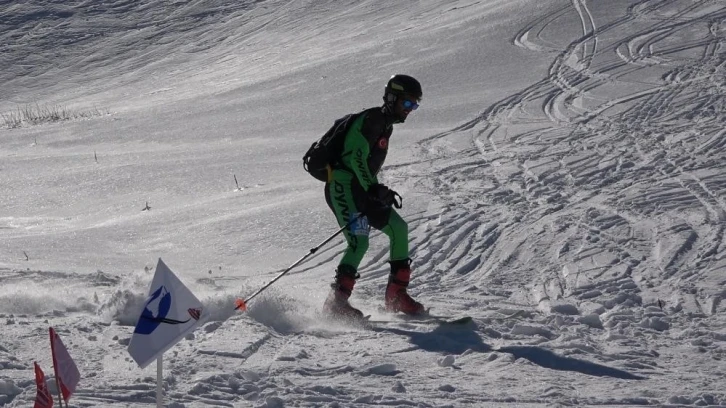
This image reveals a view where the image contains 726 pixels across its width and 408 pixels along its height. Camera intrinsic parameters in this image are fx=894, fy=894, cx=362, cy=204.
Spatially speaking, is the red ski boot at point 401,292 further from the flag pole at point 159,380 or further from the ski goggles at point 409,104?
the flag pole at point 159,380

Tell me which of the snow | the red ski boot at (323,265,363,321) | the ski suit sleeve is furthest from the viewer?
the red ski boot at (323,265,363,321)

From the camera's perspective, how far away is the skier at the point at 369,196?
6.01m

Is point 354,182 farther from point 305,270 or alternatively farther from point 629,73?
point 629,73

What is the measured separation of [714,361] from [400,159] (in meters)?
7.23

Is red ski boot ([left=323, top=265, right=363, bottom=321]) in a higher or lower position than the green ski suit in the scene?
lower

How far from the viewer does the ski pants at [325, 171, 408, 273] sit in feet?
20.5

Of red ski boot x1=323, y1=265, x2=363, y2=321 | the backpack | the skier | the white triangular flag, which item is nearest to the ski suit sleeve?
the skier

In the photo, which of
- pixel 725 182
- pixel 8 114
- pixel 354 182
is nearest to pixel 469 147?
pixel 725 182

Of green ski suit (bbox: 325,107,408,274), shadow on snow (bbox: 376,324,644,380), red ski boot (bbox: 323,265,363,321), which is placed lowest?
red ski boot (bbox: 323,265,363,321)

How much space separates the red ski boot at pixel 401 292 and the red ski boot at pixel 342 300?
0.28 metres

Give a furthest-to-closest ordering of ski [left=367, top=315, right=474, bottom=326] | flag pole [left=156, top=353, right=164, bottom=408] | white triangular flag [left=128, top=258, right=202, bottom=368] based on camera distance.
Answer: ski [left=367, top=315, right=474, bottom=326] < flag pole [left=156, top=353, right=164, bottom=408] < white triangular flag [left=128, top=258, right=202, bottom=368]

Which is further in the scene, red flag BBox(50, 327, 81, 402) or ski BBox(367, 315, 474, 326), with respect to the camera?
ski BBox(367, 315, 474, 326)

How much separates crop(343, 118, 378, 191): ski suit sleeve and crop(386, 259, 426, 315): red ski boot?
2.25 ft

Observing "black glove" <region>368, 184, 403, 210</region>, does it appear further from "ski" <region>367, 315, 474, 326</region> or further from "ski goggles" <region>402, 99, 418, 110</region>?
"ski" <region>367, 315, 474, 326</region>
